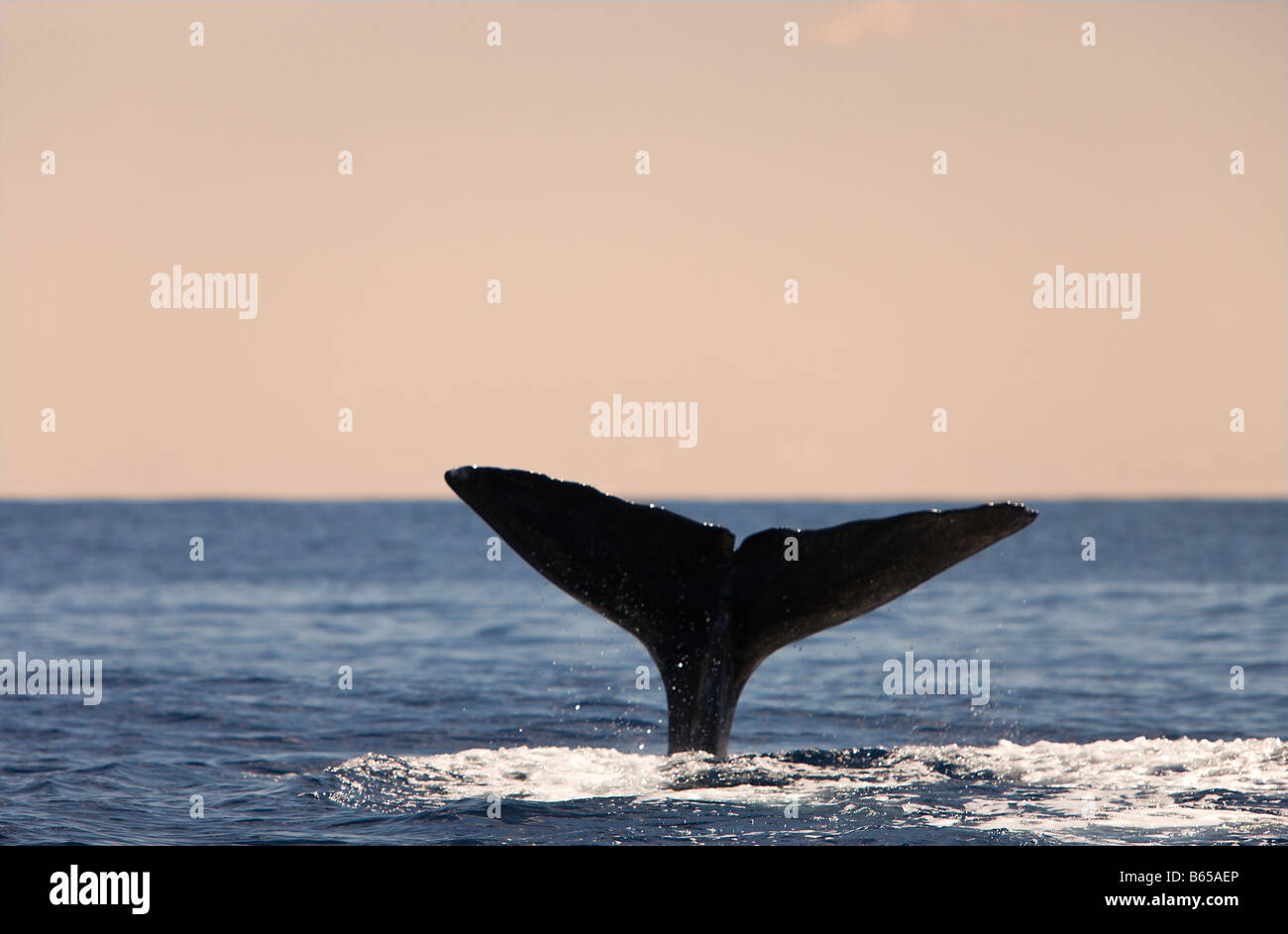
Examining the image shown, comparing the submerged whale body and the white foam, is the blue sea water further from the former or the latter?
the submerged whale body

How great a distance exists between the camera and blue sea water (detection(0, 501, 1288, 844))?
28.8 ft

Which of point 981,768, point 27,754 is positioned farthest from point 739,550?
point 27,754

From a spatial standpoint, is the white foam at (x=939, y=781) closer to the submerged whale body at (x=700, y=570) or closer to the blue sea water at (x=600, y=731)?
the blue sea water at (x=600, y=731)

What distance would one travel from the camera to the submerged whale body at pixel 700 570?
8.53 m

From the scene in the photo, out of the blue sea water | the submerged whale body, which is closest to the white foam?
the blue sea water

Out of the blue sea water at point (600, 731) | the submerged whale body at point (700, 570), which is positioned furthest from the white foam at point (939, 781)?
the submerged whale body at point (700, 570)

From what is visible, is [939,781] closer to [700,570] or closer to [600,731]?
[700,570]

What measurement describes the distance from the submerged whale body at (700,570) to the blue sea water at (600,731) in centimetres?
84

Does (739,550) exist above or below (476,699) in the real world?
above

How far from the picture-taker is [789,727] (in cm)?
1387
